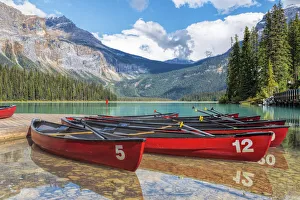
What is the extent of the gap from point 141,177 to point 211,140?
335 centimetres

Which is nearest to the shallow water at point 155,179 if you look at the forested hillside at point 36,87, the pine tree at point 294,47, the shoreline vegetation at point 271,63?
the shoreline vegetation at point 271,63

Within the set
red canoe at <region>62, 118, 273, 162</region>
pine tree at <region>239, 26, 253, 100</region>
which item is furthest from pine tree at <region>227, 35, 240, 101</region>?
red canoe at <region>62, 118, 273, 162</region>

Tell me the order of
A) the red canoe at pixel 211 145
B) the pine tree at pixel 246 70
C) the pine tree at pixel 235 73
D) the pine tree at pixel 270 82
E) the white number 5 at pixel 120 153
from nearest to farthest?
the white number 5 at pixel 120 153, the red canoe at pixel 211 145, the pine tree at pixel 270 82, the pine tree at pixel 246 70, the pine tree at pixel 235 73

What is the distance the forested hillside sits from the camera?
11903 cm

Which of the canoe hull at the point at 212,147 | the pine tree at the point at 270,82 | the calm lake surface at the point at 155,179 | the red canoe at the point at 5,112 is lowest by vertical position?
the calm lake surface at the point at 155,179

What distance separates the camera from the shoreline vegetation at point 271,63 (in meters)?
58.4

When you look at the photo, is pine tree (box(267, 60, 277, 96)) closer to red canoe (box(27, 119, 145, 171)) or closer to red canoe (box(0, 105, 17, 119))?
red canoe (box(0, 105, 17, 119))

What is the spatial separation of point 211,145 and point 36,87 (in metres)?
132

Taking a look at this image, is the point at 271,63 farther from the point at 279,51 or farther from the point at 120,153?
the point at 120,153

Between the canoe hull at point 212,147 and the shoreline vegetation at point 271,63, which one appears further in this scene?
the shoreline vegetation at point 271,63

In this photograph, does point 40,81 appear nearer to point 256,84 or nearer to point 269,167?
point 256,84

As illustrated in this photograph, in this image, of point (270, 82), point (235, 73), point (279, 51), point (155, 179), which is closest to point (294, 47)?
point (279, 51)

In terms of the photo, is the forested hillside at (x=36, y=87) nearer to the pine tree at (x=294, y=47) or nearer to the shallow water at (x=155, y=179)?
the pine tree at (x=294, y=47)

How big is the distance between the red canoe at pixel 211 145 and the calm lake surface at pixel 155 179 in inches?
11.5
